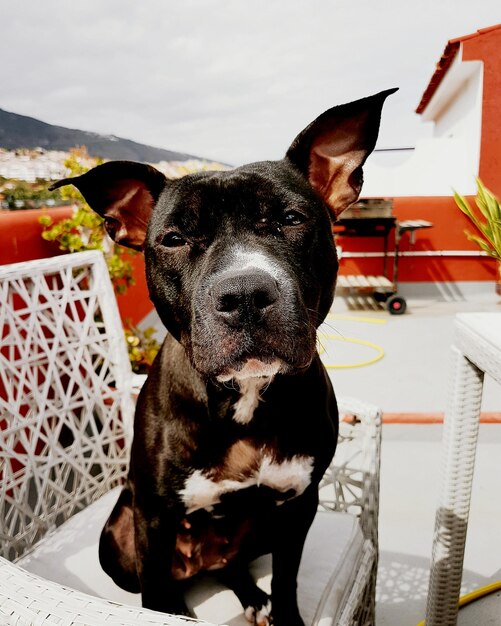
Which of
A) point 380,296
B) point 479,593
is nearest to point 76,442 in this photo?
point 479,593

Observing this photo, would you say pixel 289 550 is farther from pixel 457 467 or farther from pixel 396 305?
pixel 396 305

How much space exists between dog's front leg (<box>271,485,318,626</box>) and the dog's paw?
0.02 metres

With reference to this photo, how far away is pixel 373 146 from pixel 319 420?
2.27 feet

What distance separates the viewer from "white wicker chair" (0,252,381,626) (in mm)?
1313

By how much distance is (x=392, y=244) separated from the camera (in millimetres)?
6945

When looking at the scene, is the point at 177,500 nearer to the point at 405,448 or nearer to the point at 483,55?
the point at 405,448

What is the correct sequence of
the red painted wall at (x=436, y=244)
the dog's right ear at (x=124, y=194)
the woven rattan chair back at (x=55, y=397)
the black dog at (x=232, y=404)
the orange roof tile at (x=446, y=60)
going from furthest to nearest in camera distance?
the orange roof tile at (x=446, y=60)
the red painted wall at (x=436, y=244)
the woven rattan chair back at (x=55, y=397)
the dog's right ear at (x=124, y=194)
the black dog at (x=232, y=404)

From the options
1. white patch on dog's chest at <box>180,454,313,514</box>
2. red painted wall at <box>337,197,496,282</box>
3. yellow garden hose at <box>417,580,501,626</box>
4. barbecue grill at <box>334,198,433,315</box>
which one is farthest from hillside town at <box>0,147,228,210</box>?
red painted wall at <box>337,197,496,282</box>

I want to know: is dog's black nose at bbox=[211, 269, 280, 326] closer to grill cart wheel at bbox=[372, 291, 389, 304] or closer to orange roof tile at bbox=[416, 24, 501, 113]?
grill cart wheel at bbox=[372, 291, 389, 304]

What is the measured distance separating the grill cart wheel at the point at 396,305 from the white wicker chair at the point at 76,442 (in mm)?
4191

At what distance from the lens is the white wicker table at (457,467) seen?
1.31 metres

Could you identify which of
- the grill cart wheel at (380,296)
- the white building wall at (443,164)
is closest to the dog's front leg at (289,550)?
the grill cart wheel at (380,296)

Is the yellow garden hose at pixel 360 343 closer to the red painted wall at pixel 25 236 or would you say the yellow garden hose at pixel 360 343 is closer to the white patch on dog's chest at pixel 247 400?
the red painted wall at pixel 25 236

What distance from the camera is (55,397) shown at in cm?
162
